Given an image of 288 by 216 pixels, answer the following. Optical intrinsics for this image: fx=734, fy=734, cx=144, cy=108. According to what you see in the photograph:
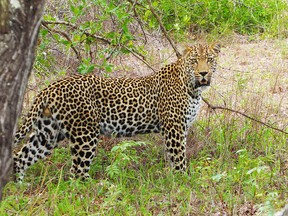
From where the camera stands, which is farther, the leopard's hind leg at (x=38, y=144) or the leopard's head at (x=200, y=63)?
the leopard's head at (x=200, y=63)

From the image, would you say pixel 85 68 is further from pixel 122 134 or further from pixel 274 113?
pixel 274 113

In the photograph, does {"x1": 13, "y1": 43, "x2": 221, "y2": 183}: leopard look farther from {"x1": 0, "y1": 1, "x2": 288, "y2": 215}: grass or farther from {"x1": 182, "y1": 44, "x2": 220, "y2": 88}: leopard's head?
{"x1": 0, "y1": 1, "x2": 288, "y2": 215}: grass

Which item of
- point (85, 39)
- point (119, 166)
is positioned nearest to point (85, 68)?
point (85, 39)

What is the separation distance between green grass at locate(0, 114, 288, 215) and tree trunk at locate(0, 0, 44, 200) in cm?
250

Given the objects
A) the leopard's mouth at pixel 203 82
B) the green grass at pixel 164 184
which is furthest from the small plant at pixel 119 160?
the leopard's mouth at pixel 203 82

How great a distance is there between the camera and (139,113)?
26.2 ft

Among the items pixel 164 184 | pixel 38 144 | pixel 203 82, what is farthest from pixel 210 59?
pixel 38 144

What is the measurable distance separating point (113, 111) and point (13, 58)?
14.9ft

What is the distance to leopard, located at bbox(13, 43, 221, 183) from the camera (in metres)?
7.49

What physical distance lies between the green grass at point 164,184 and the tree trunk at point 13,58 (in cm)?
250

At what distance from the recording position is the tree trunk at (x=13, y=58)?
328cm

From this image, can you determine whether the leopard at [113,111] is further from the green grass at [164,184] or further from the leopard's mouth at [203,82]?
the green grass at [164,184]

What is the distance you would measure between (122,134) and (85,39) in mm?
1204

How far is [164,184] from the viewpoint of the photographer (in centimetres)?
706
